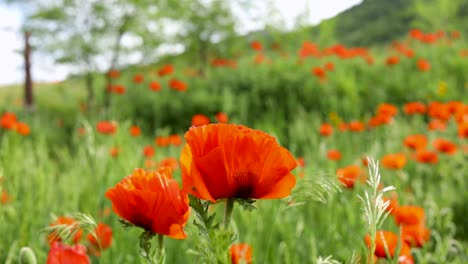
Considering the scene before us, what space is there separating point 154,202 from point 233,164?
12 cm

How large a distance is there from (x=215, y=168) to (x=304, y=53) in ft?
22.0

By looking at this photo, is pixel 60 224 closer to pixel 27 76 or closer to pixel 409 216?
pixel 409 216

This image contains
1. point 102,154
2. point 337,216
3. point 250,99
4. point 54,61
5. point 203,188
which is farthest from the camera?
point 54,61

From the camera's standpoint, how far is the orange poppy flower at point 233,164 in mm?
660

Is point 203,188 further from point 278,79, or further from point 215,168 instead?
point 278,79

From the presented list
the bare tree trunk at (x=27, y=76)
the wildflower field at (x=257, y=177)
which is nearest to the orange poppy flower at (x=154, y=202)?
the wildflower field at (x=257, y=177)

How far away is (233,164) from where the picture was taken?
0.68 m

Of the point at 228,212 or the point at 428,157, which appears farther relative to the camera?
the point at 428,157

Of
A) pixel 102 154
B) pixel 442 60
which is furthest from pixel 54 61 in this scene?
pixel 102 154

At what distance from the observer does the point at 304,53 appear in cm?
721

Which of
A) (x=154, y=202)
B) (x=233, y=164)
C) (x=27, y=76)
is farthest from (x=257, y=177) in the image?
Result: (x=27, y=76)

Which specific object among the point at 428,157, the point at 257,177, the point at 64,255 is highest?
the point at 257,177

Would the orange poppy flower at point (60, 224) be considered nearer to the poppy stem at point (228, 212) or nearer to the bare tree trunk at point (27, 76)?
the poppy stem at point (228, 212)

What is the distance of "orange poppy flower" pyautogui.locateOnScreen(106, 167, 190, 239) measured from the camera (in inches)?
27.6
